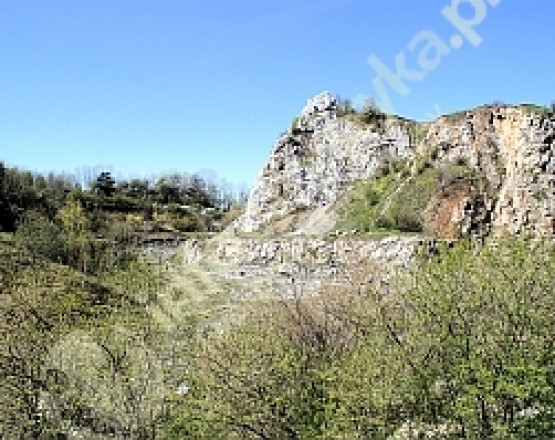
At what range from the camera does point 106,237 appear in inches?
2958

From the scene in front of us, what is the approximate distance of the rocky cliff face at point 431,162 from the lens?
40.6m

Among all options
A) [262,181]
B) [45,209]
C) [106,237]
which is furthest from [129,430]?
[45,209]

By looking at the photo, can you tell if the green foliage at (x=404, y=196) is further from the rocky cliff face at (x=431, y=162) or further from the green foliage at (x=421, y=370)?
the green foliage at (x=421, y=370)

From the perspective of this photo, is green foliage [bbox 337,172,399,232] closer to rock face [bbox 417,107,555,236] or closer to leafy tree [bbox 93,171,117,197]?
rock face [bbox 417,107,555,236]

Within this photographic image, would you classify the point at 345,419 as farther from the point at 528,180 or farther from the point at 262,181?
the point at 262,181

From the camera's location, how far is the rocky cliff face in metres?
40.6

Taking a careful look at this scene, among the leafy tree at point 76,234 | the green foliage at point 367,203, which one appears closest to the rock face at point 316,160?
the green foliage at point 367,203

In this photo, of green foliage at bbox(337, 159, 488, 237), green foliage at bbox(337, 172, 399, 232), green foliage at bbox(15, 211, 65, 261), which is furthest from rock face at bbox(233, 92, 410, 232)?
green foliage at bbox(15, 211, 65, 261)

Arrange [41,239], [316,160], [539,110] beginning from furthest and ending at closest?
[41,239] → [316,160] → [539,110]

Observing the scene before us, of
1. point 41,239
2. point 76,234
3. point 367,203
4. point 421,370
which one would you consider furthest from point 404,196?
point 76,234

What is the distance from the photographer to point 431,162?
151ft

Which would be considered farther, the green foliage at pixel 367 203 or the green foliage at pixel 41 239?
the green foliage at pixel 41 239

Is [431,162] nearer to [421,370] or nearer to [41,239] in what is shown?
[421,370]

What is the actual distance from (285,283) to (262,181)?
22.1m
